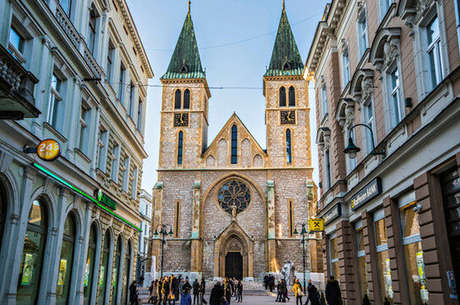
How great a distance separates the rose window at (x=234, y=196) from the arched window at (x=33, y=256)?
32615 mm

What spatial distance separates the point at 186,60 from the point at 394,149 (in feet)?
143

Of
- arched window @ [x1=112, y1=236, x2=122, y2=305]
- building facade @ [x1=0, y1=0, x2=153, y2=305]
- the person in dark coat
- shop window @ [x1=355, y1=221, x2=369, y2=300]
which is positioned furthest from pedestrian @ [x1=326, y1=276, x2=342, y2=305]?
arched window @ [x1=112, y1=236, x2=122, y2=305]

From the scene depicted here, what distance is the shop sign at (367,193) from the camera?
12.4 m

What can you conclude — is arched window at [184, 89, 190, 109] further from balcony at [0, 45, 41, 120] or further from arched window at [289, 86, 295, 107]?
balcony at [0, 45, 41, 120]

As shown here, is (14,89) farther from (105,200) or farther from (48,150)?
(105,200)

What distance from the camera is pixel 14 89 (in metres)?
7.93

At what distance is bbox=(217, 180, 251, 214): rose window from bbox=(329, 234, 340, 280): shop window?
25.5m

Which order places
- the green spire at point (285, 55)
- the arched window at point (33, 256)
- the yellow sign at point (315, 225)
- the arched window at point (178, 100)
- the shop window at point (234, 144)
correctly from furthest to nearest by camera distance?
1. the green spire at point (285, 55)
2. the arched window at point (178, 100)
3. the shop window at point (234, 144)
4. the yellow sign at point (315, 225)
5. the arched window at point (33, 256)

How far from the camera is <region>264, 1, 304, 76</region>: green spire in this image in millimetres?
49875

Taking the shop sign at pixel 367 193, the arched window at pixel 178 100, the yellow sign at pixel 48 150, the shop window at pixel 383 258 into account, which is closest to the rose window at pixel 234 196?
the arched window at pixel 178 100

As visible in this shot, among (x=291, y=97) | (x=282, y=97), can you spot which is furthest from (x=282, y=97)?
(x=291, y=97)

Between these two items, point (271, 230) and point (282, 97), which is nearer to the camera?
point (271, 230)

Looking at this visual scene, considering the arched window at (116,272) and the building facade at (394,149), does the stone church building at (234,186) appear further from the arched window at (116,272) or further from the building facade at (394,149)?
the building facade at (394,149)

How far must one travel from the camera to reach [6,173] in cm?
981
